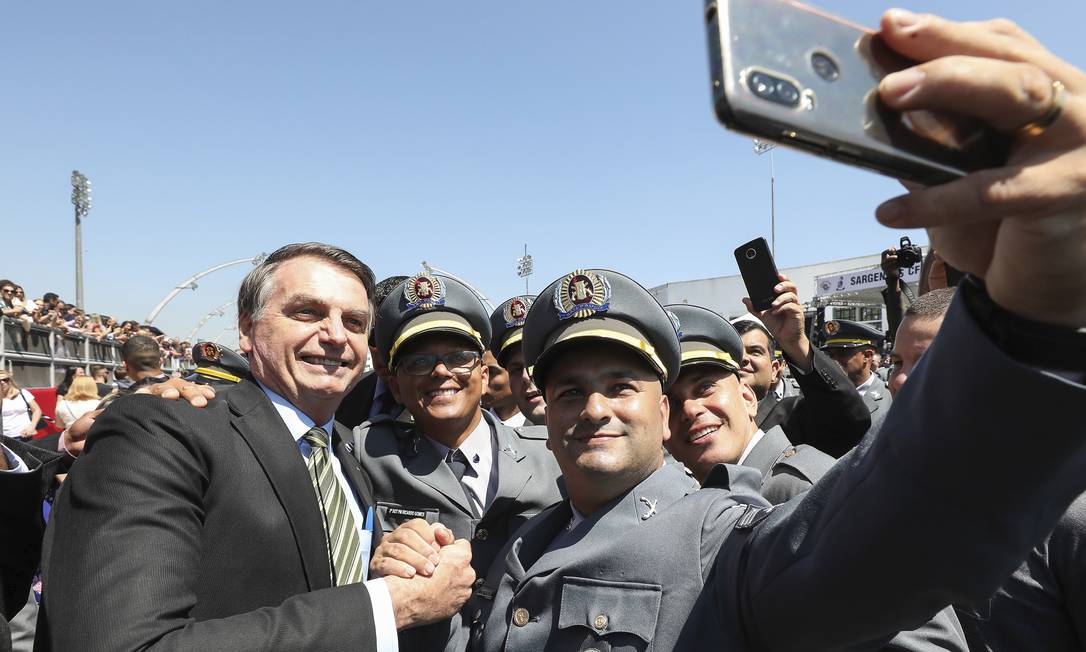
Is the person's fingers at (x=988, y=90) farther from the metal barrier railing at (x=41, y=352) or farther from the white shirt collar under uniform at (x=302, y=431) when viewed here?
the metal barrier railing at (x=41, y=352)

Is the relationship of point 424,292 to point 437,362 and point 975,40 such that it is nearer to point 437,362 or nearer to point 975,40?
point 437,362

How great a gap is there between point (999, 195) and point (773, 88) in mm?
268

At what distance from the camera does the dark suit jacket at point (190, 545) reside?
1688 millimetres

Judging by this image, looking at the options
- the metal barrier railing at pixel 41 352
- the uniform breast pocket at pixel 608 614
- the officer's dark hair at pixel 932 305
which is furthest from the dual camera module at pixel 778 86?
the metal barrier railing at pixel 41 352

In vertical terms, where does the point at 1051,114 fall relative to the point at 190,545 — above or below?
above

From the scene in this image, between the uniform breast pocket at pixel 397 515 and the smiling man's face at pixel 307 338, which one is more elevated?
the smiling man's face at pixel 307 338

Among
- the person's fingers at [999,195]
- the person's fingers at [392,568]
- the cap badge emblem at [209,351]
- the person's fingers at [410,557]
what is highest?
the person's fingers at [999,195]

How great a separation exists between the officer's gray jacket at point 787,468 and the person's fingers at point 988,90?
1680mm

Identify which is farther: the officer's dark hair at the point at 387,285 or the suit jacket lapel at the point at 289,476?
the officer's dark hair at the point at 387,285

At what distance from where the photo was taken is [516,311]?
15.4 feet

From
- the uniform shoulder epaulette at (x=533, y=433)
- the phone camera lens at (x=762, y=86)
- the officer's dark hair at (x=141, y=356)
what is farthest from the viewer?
the officer's dark hair at (x=141, y=356)

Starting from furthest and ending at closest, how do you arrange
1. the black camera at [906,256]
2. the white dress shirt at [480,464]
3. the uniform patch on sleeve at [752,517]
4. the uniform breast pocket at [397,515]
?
1. the black camera at [906,256]
2. the white dress shirt at [480,464]
3. the uniform breast pocket at [397,515]
4. the uniform patch on sleeve at [752,517]

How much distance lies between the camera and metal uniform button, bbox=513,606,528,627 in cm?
176

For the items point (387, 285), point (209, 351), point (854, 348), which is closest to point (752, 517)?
point (387, 285)
